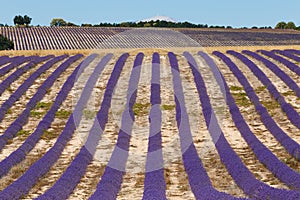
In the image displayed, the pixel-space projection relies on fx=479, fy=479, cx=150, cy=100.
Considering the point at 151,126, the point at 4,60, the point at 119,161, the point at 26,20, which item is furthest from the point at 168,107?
the point at 26,20

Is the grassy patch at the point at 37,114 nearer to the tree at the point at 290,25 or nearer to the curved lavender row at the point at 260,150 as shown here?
the curved lavender row at the point at 260,150

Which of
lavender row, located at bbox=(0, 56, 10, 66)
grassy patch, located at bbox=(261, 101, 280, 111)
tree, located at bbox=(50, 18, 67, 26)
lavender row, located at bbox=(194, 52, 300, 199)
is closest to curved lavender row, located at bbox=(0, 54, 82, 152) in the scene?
lavender row, located at bbox=(0, 56, 10, 66)

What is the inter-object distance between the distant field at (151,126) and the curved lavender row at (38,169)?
0.02 meters

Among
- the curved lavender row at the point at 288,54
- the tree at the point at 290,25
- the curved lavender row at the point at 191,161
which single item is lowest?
the curved lavender row at the point at 191,161

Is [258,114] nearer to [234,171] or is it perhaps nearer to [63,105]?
[234,171]

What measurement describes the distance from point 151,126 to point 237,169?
449 centimetres

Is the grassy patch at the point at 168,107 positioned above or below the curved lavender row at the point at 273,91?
below

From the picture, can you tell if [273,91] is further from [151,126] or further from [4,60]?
[4,60]

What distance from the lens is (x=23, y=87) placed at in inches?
691

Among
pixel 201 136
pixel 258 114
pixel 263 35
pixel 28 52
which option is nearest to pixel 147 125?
pixel 201 136

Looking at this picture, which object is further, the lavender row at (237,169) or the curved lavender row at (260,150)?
the curved lavender row at (260,150)

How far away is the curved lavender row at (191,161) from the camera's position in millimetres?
8078

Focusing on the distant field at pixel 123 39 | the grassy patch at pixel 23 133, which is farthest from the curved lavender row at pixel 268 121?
the distant field at pixel 123 39

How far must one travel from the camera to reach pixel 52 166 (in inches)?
418
